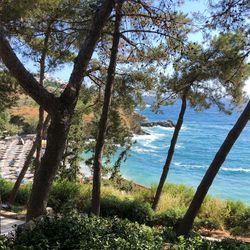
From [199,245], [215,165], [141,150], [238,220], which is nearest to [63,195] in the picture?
[238,220]

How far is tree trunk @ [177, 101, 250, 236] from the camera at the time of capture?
6883 mm

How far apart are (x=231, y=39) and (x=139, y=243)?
265 inches

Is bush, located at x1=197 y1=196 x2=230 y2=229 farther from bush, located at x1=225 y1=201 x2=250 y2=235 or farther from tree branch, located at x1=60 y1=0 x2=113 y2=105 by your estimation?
tree branch, located at x1=60 y1=0 x2=113 y2=105

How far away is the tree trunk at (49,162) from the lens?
512 centimetres

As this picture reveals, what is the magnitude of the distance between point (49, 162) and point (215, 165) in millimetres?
3039

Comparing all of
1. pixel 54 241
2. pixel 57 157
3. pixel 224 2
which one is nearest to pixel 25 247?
pixel 54 241

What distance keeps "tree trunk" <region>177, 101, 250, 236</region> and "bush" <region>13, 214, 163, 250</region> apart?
2.89 m

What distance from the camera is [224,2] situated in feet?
21.9

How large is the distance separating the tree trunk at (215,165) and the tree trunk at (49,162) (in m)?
2.90

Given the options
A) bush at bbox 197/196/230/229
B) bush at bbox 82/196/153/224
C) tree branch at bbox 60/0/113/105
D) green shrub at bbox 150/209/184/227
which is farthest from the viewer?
bush at bbox 82/196/153/224

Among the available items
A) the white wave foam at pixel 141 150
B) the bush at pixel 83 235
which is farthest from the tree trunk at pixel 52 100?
the white wave foam at pixel 141 150

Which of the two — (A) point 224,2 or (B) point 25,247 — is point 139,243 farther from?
(A) point 224,2

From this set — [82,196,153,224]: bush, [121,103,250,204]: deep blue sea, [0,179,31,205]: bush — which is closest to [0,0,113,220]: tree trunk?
[82,196,153,224]: bush

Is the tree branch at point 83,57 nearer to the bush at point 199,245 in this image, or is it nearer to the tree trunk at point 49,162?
the tree trunk at point 49,162
